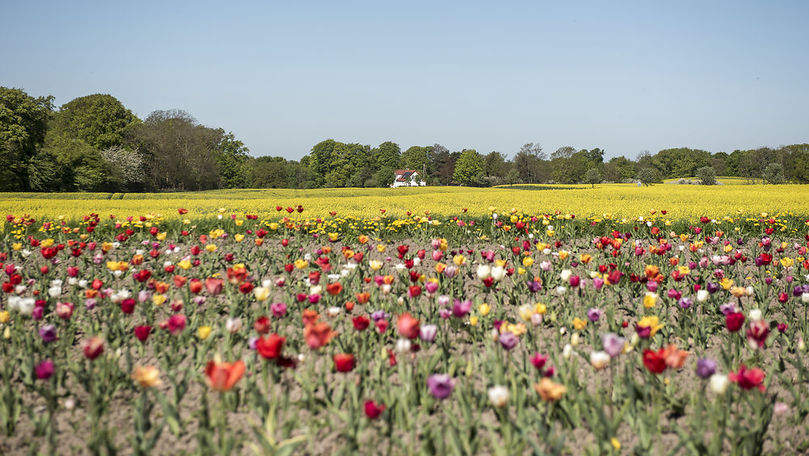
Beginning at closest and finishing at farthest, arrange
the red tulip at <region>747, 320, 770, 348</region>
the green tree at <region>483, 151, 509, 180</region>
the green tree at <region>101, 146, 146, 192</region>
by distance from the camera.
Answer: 1. the red tulip at <region>747, 320, 770, 348</region>
2. the green tree at <region>101, 146, 146, 192</region>
3. the green tree at <region>483, 151, 509, 180</region>

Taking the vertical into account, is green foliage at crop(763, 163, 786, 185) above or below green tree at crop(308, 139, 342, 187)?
below

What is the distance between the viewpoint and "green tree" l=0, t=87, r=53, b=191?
34.6m

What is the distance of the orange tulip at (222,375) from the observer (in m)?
2.10

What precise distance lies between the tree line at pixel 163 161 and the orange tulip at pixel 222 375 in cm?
4199

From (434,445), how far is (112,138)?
5853 centimetres

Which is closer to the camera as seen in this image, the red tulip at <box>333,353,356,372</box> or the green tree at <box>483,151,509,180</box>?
the red tulip at <box>333,353,356,372</box>

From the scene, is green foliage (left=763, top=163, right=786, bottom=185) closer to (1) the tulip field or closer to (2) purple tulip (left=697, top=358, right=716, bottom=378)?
(1) the tulip field

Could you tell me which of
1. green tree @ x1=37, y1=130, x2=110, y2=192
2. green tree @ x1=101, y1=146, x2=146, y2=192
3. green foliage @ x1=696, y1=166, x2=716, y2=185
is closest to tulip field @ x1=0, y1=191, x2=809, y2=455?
green tree @ x1=37, y1=130, x2=110, y2=192

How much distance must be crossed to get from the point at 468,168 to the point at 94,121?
195 ft

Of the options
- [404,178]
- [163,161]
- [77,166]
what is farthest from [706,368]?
[404,178]

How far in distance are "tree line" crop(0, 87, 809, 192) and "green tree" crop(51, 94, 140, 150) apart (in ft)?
0.34

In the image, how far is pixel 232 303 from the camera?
4.88 meters

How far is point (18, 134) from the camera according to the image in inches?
1432

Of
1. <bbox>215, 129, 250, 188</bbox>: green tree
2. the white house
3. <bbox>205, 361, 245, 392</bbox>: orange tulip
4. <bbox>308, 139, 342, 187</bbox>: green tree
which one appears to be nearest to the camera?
<bbox>205, 361, 245, 392</bbox>: orange tulip
